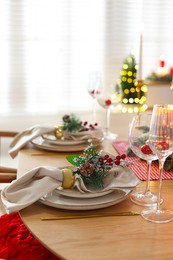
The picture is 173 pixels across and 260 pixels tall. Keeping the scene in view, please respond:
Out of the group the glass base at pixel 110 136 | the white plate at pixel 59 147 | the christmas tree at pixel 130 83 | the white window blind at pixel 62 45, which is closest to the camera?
the white plate at pixel 59 147

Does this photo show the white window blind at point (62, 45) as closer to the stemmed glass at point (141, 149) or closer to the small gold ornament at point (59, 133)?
the small gold ornament at point (59, 133)

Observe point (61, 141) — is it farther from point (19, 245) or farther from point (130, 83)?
point (130, 83)

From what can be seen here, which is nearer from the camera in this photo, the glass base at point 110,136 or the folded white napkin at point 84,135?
the folded white napkin at point 84,135

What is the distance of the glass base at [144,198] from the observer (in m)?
1.12

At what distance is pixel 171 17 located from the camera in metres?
3.46

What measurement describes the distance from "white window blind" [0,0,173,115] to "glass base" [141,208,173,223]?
225cm

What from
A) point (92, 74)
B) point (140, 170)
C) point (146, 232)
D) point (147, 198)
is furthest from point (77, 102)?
point (146, 232)

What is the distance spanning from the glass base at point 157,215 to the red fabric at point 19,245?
327mm

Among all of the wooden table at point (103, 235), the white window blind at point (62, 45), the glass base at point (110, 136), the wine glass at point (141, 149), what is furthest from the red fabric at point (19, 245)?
the white window blind at point (62, 45)

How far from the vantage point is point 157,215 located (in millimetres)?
1031

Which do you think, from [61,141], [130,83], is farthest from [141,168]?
[130,83]

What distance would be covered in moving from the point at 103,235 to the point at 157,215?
18 cm

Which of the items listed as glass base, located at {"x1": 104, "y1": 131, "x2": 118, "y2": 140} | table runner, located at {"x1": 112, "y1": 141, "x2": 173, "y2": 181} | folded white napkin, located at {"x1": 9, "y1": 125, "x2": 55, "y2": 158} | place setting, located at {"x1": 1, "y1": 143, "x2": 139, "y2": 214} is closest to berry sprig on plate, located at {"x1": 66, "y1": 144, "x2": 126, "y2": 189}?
place setting, located at {"x1": 1, "y1": 143, "x2": 139, "y2": 214}

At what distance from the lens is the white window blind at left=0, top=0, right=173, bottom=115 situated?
306 cm
